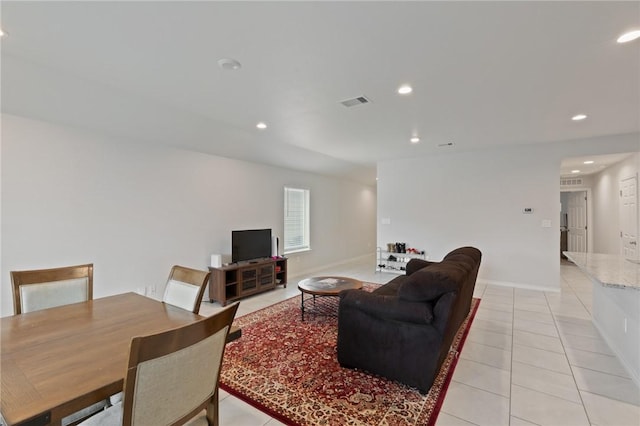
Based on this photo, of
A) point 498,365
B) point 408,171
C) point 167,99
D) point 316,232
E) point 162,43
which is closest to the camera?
point 162,43

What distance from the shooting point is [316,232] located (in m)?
7.23

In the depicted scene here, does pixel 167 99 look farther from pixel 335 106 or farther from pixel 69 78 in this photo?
pixel 335 106

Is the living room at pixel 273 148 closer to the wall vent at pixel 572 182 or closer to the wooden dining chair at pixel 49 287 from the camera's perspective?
the wooden dining chair at pixel 49 287

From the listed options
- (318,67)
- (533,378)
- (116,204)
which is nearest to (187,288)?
(318,67)

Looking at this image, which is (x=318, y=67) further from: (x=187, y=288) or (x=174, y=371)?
(x=174, y=371)

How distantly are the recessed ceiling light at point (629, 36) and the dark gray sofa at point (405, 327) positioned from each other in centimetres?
201

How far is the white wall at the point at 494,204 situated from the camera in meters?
5.08

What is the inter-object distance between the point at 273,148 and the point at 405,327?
3846mm

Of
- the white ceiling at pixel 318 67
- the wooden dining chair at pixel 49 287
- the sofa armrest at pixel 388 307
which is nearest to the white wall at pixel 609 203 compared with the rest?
the white ceiling at pixel 318 67

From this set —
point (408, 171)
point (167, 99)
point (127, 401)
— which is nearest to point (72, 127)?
point (167, 99)

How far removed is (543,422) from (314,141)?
4.26 m

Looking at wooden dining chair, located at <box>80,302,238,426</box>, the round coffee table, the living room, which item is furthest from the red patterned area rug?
the living room

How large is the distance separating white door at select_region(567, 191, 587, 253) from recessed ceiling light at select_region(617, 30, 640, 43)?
749cm

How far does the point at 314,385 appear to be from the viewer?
230 centimetres
